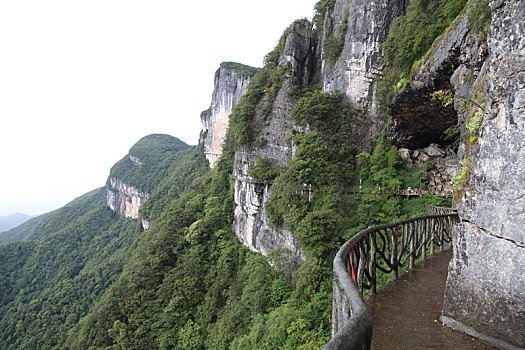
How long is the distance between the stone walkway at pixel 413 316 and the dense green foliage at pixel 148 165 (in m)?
58.1

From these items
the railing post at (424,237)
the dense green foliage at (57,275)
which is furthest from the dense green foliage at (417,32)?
the dense green foliage at (57,275)

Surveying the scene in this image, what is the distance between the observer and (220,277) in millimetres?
20484

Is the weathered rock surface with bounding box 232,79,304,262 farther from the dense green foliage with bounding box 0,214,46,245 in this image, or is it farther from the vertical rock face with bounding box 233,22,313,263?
the dense green foliage with bounding box 0,214,46,245

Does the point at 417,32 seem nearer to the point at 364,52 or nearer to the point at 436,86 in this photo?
the point at 364,52

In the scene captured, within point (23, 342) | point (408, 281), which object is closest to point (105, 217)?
point (23, 342)

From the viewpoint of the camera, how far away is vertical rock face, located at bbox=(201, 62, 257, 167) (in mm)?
41656

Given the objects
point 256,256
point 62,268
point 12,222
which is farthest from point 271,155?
point 12,222

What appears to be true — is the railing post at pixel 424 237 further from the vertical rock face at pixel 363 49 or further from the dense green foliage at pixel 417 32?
the vertical rock face at pixel 363 49

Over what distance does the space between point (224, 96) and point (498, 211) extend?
44.2 meters

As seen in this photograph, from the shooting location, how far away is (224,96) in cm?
4350

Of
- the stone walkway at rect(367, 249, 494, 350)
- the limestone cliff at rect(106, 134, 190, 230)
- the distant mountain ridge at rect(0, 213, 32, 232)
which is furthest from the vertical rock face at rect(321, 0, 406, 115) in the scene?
the distant mountain ridge at rect(0, 213, 32, 232)

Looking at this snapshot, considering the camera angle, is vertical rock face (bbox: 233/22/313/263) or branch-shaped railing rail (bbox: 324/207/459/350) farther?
vertical rock face (bbox: 233/22/313/263)

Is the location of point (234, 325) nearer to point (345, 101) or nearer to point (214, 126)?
point (345, 101)

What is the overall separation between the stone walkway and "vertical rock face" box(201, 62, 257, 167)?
3904 centimetres
